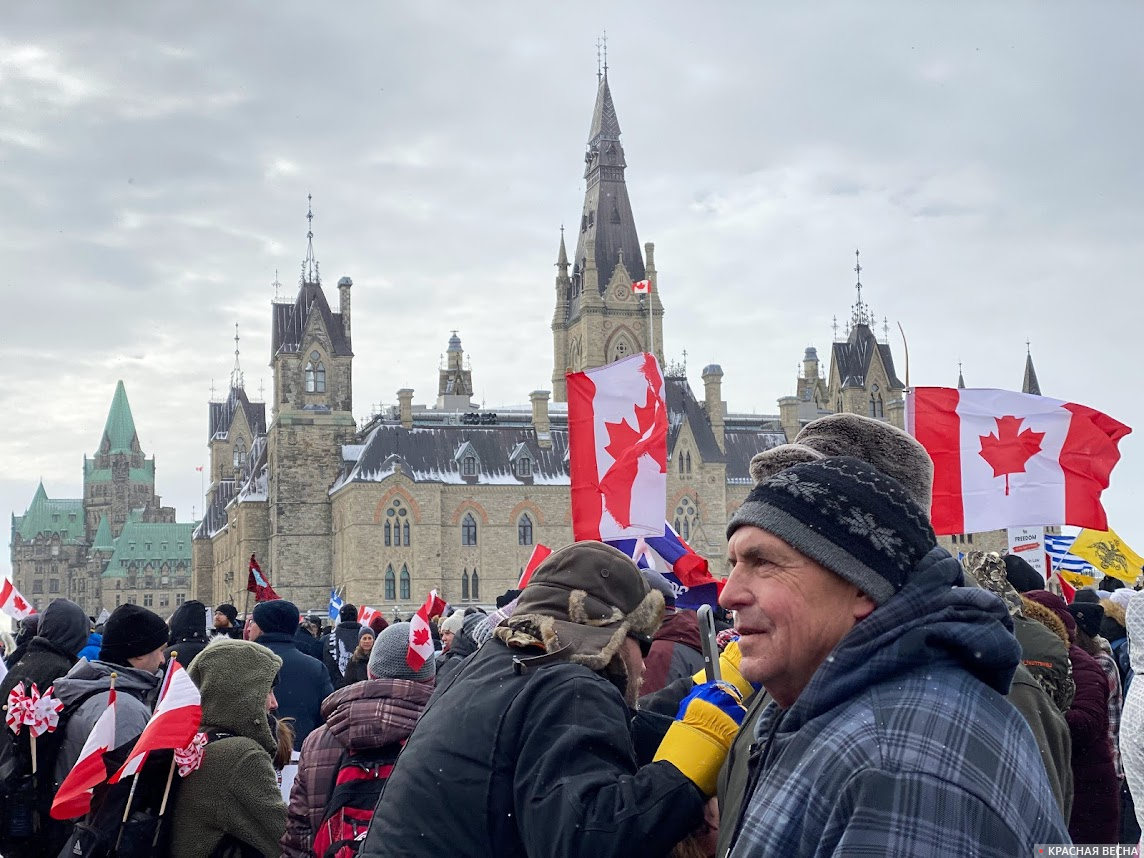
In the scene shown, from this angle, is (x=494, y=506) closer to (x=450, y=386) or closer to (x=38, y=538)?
(x=450, y=386)

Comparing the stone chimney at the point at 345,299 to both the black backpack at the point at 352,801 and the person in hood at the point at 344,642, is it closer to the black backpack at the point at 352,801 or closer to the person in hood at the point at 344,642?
the person in hood at the point at 344,642

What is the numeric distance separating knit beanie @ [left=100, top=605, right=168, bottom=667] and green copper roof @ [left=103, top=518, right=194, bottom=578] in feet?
379

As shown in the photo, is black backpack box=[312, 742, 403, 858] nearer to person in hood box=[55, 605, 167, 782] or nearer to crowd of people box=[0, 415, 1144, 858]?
crowd of people box=[0, 415, 1144, 858]

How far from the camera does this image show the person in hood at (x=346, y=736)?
4.33 meters

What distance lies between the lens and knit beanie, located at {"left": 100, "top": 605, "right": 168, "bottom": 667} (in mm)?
6035

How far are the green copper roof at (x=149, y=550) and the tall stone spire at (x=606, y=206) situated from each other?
61.9 metres

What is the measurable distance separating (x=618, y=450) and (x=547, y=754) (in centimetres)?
618

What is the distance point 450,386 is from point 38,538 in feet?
240

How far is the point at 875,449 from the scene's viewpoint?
2.86m

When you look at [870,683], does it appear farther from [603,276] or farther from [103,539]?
[103,539]

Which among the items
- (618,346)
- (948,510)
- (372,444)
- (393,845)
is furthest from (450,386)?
(393,845)

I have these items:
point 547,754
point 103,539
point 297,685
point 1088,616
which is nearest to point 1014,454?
point 1088,616

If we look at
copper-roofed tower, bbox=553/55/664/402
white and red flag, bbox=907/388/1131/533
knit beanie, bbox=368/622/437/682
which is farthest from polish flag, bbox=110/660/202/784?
copper-roofed tower, bbox=553/55/664/402

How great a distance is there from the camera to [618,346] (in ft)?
226
